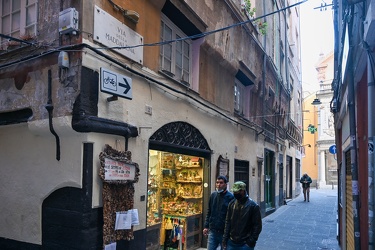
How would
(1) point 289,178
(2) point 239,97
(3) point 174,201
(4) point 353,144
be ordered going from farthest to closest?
(1) point 289,178, (2) point 239,97, (3) point 174,201, (4) point 353,144

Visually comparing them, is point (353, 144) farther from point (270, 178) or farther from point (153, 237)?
point (270, 178)

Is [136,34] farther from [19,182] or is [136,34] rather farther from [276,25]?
[276,25]

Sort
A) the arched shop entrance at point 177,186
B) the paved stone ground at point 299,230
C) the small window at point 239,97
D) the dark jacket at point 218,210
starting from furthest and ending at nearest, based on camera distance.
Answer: the small window at point 239,97 → the paved stone ground at point 299,230 → the arched shop entrance at point 177,186 → the dark jacket at point 218,210

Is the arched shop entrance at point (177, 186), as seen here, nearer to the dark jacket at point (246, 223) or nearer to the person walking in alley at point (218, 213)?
the person walking in alley at point (218, 213)

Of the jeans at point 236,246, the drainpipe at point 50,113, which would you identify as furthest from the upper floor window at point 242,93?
the drainpipe at point 50,113

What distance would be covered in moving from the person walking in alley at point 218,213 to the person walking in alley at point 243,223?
3.16 ft

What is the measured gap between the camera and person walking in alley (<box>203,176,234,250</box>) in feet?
22.6

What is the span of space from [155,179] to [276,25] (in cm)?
1428

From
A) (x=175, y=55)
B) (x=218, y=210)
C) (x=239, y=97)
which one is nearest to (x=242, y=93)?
(x=239, y=97)

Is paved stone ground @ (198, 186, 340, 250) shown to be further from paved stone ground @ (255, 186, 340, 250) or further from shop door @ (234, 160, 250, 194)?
shop door @ (234, 160, 250, 194)

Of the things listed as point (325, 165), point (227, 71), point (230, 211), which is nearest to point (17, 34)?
point (230, 211)

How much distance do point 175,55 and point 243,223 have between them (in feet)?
14.9

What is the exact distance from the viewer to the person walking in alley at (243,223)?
570cm

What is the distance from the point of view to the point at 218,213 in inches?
273
